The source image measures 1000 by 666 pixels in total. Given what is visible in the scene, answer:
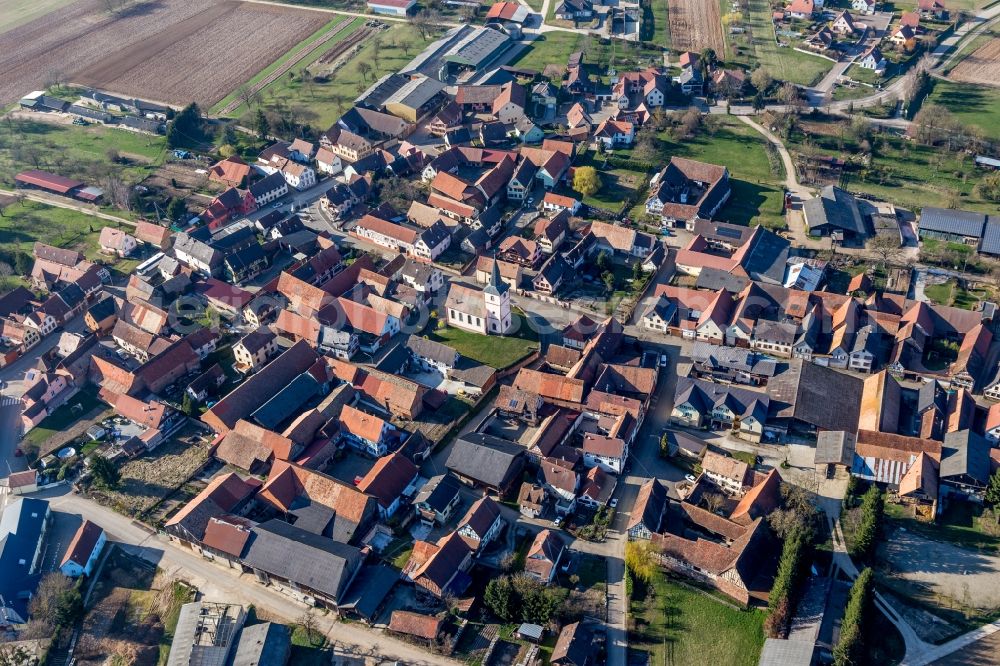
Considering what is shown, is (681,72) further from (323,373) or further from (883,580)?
(883,580)

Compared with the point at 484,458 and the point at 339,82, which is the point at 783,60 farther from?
the point at 484,458

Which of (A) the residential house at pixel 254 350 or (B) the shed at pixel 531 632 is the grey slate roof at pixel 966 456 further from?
(A) the residential house at pixel 254 350

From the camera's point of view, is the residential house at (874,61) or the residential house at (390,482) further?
the residential house at (874,61)

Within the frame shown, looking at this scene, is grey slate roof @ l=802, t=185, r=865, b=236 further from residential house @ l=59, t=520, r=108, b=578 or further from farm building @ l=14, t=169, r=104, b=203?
farm building @ l=14, t=169, r=104, b=203

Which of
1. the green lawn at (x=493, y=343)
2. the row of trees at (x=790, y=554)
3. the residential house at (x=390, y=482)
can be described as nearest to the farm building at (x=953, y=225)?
the row of trees at (x=790, y=554)

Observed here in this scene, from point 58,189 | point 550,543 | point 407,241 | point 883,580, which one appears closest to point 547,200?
point 407,241

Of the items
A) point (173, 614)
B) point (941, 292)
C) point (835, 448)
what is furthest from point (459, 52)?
point (173, 614)
